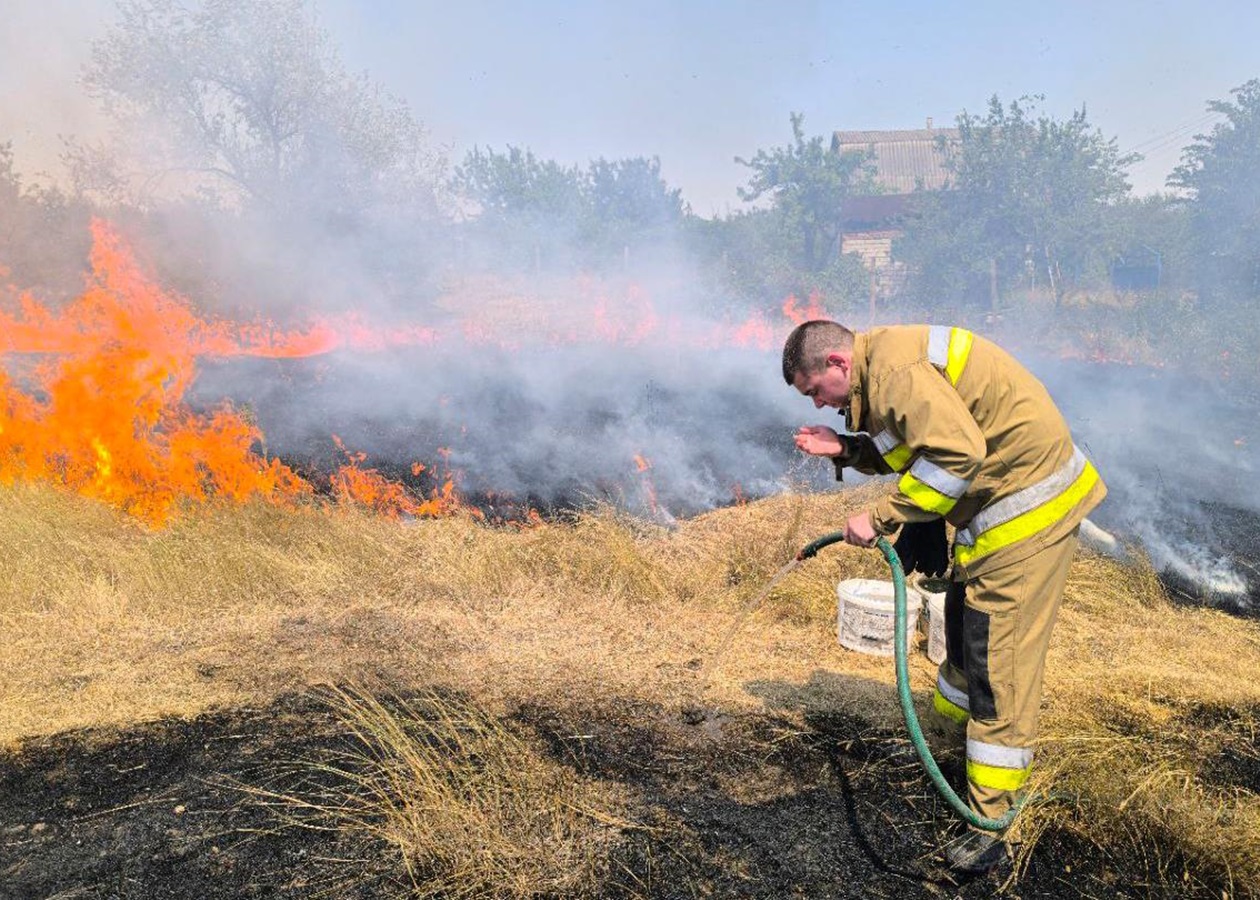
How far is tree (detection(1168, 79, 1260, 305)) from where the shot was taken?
17703 mm

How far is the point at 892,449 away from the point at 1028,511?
52 cm

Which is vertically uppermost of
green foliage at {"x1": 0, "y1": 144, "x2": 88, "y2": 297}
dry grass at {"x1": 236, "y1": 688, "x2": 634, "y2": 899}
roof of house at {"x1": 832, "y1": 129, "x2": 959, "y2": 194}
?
roof of house at {"x1": 832, "y1": 129, "x2": 959, "y2": 194}

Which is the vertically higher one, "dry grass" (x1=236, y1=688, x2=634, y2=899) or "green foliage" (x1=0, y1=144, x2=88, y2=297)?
"green foliage" (x1=0, y1=144, x2=88, y2=297)

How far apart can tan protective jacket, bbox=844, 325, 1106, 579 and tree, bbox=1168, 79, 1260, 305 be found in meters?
19.4

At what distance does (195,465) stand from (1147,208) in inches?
1060

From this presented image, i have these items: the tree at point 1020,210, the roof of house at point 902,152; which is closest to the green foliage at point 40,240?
the tree at point 1020,210

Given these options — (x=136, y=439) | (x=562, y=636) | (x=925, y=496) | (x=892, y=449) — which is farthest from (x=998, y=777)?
(x=136, y=439)

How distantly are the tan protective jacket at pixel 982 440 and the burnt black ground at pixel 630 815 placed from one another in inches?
44.5

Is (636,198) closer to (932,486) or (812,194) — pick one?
(812,194)

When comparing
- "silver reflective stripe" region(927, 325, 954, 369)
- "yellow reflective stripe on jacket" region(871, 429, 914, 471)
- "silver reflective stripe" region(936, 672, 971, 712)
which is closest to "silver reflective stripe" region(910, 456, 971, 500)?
"yellow reflective stripe on jacket" region(871, 429, 914, 471)

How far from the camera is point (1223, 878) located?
2.61m

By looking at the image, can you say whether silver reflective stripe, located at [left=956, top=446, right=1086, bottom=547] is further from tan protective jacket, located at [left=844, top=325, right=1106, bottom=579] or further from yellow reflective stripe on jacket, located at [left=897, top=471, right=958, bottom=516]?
yellow reflective stripe on jacket, located at [left=897, top=471, right=958, bottom=516]

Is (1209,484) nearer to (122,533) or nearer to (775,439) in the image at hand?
(775,439)

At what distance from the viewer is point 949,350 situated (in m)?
2.65
